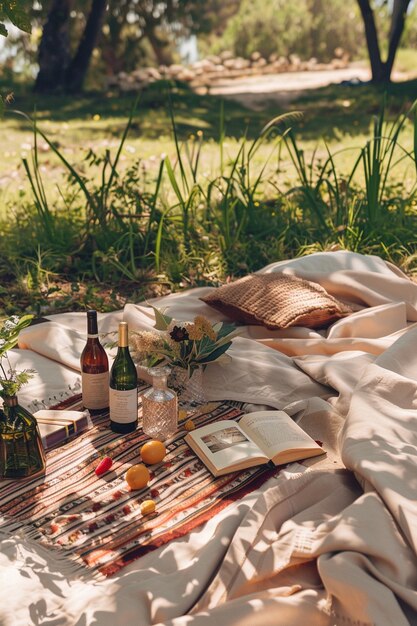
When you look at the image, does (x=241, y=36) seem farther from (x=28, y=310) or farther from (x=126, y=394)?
(x=126, y=394)

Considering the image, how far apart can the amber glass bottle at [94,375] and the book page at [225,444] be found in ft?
1.21

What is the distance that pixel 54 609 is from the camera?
191 centimetres

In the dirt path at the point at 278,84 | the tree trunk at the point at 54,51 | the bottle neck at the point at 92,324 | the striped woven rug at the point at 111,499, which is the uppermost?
the tree trunk at the point at 54,51

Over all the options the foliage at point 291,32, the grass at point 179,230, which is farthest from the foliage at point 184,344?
the foliage at point 291,32

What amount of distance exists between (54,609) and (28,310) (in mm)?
2265

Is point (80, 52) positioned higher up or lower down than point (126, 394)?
higher up

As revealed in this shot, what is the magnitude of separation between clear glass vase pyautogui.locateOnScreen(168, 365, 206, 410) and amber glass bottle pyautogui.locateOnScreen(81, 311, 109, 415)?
27cm

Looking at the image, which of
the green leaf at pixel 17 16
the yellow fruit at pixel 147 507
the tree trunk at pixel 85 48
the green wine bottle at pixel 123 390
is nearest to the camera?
the green leaf at pixel 17 16

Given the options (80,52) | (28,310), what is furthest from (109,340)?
(80,52)

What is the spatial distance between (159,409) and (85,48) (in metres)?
9.22

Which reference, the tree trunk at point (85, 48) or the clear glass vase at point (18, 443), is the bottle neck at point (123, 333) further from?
the tree trunk at point (85, 48)

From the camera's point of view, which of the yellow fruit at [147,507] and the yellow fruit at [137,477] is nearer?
the yellow fruit at [147,507]

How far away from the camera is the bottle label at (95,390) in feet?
8.90

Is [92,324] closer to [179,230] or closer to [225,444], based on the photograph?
[225,444]
